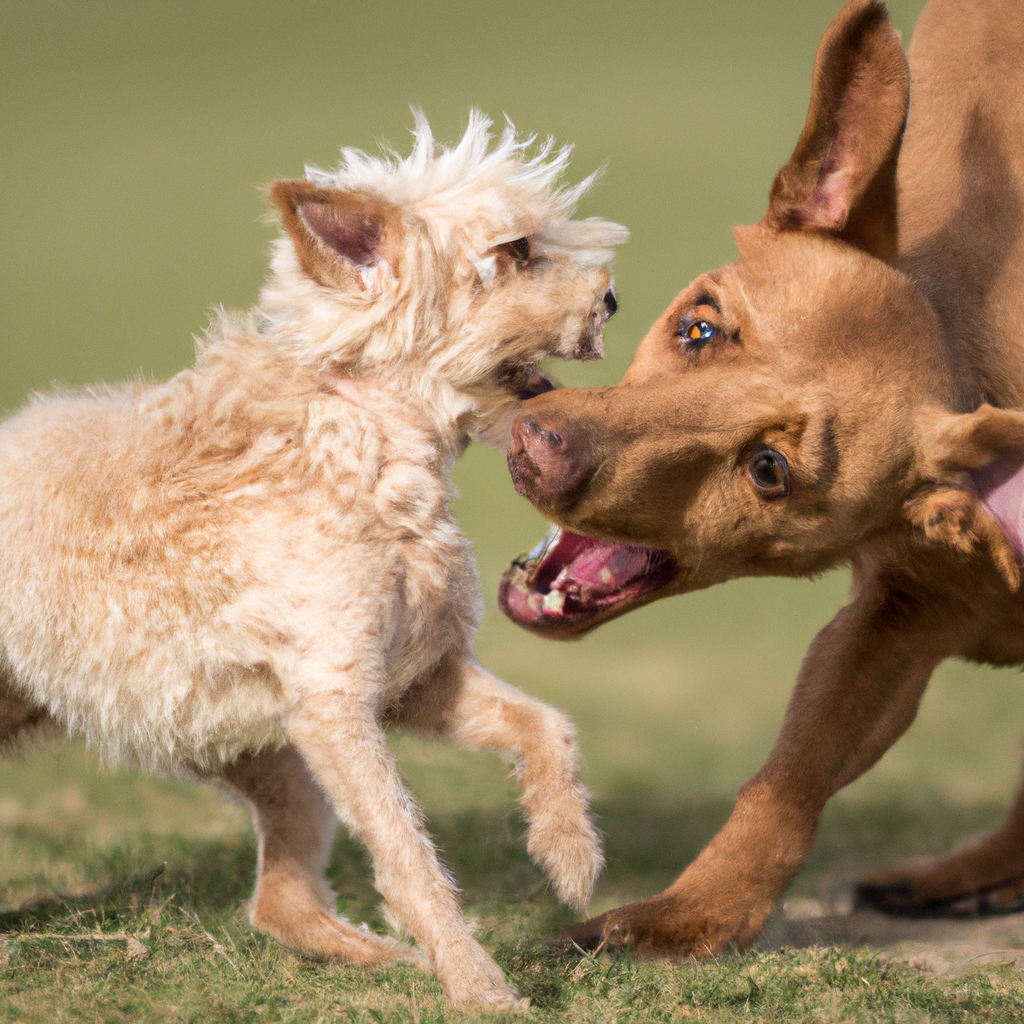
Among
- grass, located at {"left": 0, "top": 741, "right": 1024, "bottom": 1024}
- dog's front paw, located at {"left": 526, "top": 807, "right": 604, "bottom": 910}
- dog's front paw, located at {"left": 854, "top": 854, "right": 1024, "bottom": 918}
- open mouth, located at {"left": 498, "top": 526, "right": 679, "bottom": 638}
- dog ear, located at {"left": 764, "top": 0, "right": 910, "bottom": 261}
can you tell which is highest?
dog ear, located at {"left": 764, "top": 0, "right": 910, "bottom": 261}

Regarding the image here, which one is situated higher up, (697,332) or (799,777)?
(697,332)

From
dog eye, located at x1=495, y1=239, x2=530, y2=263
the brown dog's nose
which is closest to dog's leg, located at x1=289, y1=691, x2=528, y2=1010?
the brown dog's nose

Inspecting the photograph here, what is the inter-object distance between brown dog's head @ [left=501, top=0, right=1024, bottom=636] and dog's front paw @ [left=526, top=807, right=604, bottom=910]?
0.65 metres

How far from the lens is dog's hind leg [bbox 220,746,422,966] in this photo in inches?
138

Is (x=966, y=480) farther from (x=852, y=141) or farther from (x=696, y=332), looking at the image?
(x=852, y=141)

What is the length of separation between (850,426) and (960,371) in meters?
0.59

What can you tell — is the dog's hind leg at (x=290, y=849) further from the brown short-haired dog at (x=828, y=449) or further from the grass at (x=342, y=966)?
the brown short-haired dog at (x=828, y=449)

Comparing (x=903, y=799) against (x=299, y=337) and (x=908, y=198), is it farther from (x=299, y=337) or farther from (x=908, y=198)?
(x=299, y=337)

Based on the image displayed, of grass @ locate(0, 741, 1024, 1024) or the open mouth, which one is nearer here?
grass @ locate(0, 741, 1024, 1024)

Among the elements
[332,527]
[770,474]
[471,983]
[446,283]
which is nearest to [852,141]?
[770,474]

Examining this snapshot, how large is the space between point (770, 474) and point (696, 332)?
44 cm

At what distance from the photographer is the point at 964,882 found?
4.57 metres

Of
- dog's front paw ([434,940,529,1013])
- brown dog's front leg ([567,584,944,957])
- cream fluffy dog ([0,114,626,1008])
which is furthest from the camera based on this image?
brown dog's front leg ([567,584,944,957])

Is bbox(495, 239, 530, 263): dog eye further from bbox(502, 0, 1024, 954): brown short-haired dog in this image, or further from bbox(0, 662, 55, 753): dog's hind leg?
bbox(0, 662, 55, 753): dog's hind leg
